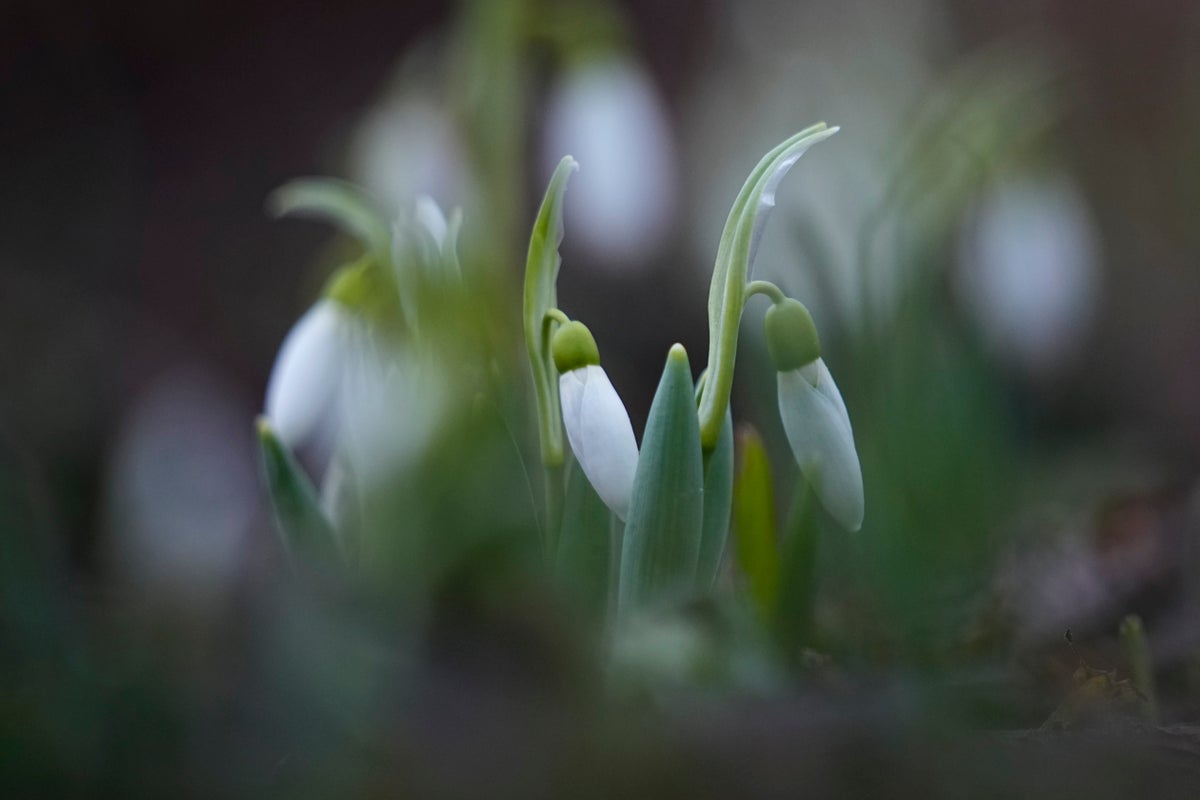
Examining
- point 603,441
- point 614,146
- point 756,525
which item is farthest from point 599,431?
point 614,146

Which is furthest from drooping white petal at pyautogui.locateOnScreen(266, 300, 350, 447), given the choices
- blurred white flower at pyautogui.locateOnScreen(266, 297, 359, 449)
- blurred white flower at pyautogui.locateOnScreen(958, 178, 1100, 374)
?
blurred white flower at pyautogui.locateOnScreen(958, 178, 1100, 374)

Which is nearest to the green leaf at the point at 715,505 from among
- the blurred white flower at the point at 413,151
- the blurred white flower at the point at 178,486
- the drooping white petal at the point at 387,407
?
the drooping white petal at the point at 387,407

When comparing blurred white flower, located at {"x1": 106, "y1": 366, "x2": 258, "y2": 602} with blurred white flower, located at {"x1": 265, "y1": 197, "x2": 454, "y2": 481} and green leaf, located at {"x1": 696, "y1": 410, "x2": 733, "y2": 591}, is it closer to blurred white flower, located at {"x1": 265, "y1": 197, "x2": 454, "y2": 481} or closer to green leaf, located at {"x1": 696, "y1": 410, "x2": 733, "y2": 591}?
blurred white flower, located at {"x1": 265, "y1": 197, "x2": 454, "y2": 481}

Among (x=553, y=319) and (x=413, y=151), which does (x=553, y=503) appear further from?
(x=413, y=151)

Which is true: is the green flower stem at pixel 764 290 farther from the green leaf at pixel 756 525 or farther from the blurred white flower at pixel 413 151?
the blurred white flower at pixel 413 151

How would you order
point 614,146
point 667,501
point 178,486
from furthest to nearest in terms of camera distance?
point 614,146
point 178,486
point 667,501
